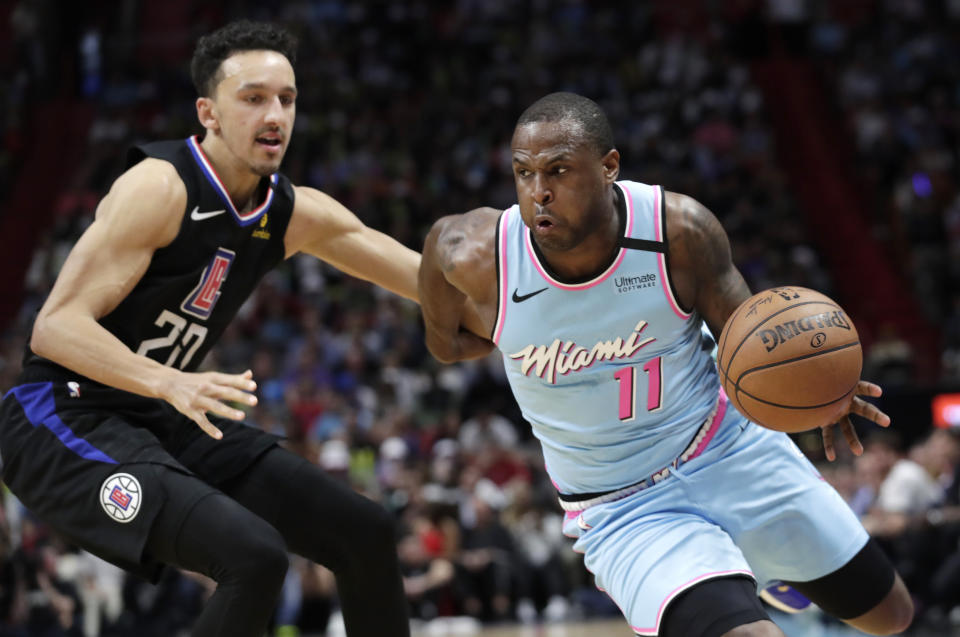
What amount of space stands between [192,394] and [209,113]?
1290mm

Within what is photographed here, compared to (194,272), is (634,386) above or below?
below

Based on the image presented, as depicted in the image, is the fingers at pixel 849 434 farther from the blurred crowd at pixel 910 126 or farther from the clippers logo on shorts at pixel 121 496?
the blurred crowd at pixel 910 126

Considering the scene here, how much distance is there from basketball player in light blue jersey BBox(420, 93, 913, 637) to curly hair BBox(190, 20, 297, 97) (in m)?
0.98

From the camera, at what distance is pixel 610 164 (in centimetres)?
374

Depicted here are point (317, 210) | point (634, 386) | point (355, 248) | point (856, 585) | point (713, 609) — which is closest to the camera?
point (713, 609)

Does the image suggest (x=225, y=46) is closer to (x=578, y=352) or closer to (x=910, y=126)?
(x=578, y=352)

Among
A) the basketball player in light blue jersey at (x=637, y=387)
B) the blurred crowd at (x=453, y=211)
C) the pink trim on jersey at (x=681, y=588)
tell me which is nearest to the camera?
the pink trim on jersey at (x=681, y=588)

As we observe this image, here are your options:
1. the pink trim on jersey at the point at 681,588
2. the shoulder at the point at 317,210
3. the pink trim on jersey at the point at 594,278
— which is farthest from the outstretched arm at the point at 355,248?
the pink trim on jersey at the point at 681,588

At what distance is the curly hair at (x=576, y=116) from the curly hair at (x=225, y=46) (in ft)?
3.86

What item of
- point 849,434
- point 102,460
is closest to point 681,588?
point 849,434

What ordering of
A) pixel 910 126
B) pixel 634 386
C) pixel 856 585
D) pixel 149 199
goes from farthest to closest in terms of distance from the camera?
pixel 910 126 → pixel 856 585 → pixel 149 199 → pixel 634 386

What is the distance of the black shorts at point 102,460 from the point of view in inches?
146

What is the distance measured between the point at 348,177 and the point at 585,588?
7766mm

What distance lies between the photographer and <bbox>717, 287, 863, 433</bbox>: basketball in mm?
3543
